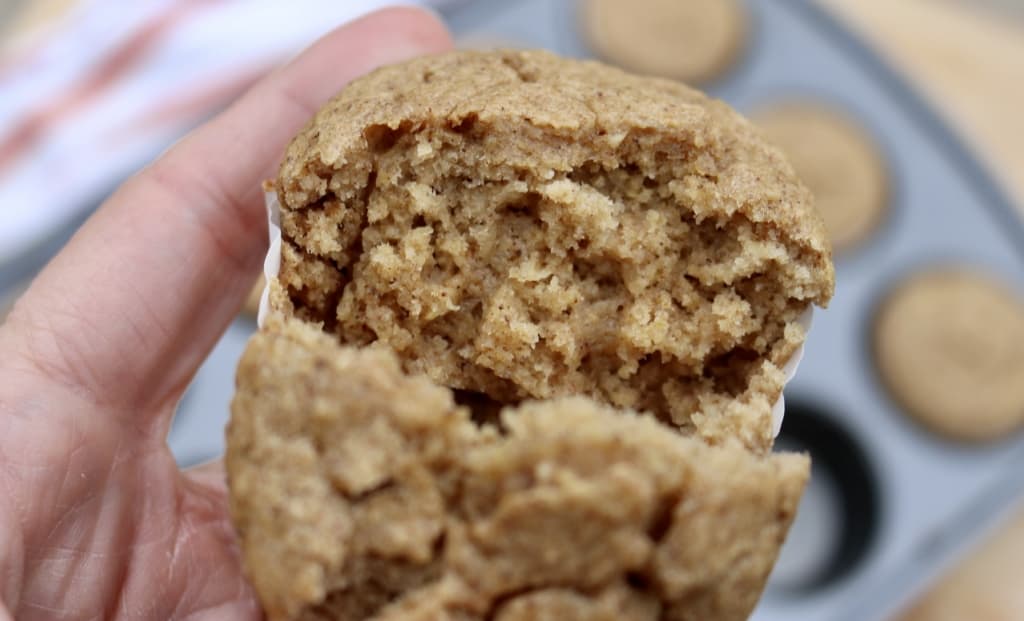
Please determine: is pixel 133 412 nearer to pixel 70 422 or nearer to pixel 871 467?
pixel 70 422

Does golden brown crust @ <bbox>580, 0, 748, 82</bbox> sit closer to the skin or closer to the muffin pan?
the muffin pan

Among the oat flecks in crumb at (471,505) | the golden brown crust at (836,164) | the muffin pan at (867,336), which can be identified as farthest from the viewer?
the golden brown crust at (836,164)

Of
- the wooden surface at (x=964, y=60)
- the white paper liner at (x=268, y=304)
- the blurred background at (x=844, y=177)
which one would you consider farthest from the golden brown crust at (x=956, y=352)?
the white paper liner at (x=268, y=304)

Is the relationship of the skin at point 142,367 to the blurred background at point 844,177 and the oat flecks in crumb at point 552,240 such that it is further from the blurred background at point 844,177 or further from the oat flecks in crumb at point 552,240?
the blurred background at point 844,177

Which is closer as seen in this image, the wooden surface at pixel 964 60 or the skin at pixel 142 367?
the skin at pixel 142 367

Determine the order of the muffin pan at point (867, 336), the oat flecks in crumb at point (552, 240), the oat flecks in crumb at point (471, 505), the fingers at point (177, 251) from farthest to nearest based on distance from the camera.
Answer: the muffin pan at point (867, 336)
the fingers at point (177, 251)
the oat flecks in crumb at point (552, 240)
the oat flecks in crumb at point (471, 505)

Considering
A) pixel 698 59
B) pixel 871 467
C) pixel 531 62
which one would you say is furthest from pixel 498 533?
pixel 698 59
